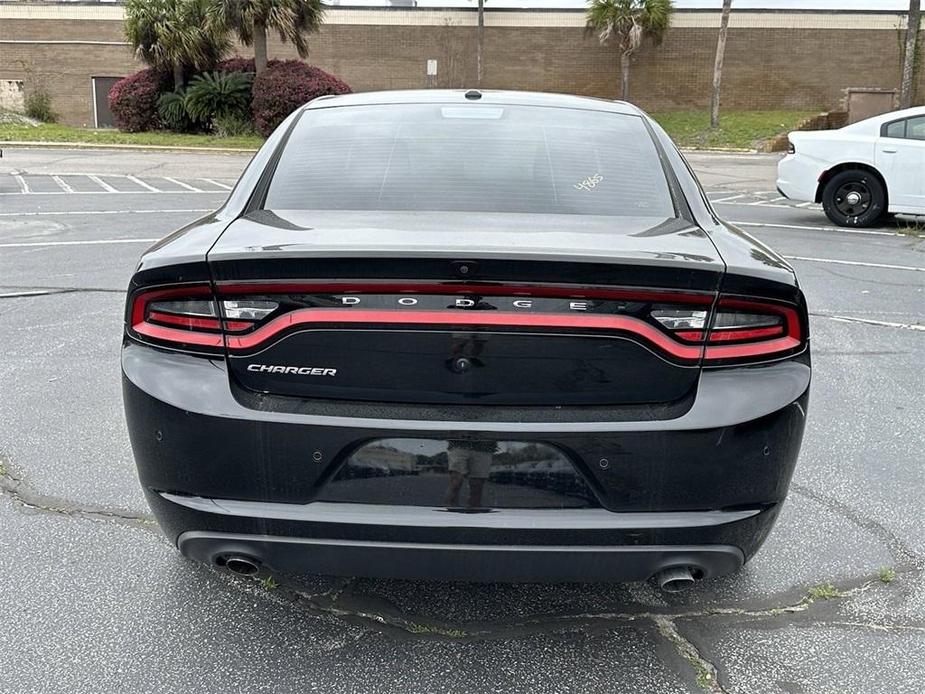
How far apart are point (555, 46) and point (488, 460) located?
3964 cm

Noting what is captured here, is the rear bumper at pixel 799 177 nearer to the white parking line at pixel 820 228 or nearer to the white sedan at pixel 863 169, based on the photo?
the white sedan at pixel 863 169

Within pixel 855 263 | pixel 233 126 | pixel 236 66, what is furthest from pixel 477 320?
pixel 236 66

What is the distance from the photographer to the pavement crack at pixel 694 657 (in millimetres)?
2581

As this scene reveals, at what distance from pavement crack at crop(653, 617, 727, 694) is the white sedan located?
9775 mm

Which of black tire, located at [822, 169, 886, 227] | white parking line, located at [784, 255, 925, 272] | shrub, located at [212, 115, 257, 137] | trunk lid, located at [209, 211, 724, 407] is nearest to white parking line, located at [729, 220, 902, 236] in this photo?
black tire, located at [822, 169, 886, 227]

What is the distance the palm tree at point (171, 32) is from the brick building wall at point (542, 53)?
1222cm

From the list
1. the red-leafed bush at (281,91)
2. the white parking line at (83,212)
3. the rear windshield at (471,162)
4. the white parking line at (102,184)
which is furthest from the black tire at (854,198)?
the red-leafed bush at (281,91)

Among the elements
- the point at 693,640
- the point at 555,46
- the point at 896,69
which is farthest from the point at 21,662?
the point at 896,69

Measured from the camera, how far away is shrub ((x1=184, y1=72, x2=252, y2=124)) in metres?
27.7

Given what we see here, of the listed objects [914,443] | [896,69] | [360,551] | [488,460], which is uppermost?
[896,69]

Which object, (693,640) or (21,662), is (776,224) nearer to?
(693,640)

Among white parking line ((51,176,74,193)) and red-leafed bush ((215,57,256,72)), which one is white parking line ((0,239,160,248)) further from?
red-leafed bush ((215,57,256,72))

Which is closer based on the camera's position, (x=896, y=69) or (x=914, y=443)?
(x=914, y=443)

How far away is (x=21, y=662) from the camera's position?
265 cm
